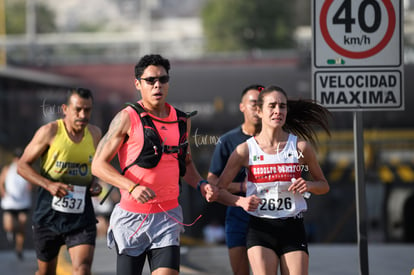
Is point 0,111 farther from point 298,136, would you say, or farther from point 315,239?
point 298,136

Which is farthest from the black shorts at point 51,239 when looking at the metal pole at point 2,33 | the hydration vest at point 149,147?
the metal pole at point 2,33

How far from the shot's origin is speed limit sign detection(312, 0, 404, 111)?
5.80 meters

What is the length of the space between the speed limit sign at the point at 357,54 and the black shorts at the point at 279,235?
1.19 metres

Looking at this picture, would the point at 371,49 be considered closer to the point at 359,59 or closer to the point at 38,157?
the point at 359,59

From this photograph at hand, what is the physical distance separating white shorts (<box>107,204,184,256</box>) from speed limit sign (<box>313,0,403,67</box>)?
1823 mm

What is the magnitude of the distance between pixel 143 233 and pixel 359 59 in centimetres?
222

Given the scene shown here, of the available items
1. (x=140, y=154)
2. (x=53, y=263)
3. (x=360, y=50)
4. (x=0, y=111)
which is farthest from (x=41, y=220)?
(x=0, y=111)

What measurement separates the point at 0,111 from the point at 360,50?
28.5 m

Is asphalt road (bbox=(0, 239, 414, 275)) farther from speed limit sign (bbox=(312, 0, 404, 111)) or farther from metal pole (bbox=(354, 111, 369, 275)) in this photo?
speed limit sign (bbox=(312, 0, 404, 111))

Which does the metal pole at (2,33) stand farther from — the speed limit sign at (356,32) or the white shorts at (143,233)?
the white shorts at (143,233)

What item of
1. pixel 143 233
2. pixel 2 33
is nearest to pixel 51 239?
pixel 143 233

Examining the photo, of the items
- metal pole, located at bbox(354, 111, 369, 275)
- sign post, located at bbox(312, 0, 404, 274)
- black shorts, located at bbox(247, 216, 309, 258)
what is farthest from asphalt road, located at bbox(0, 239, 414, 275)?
black shorts, located at bbox(247, 216, 309, 258)

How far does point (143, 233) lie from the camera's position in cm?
489

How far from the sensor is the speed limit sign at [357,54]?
19.0 feet
